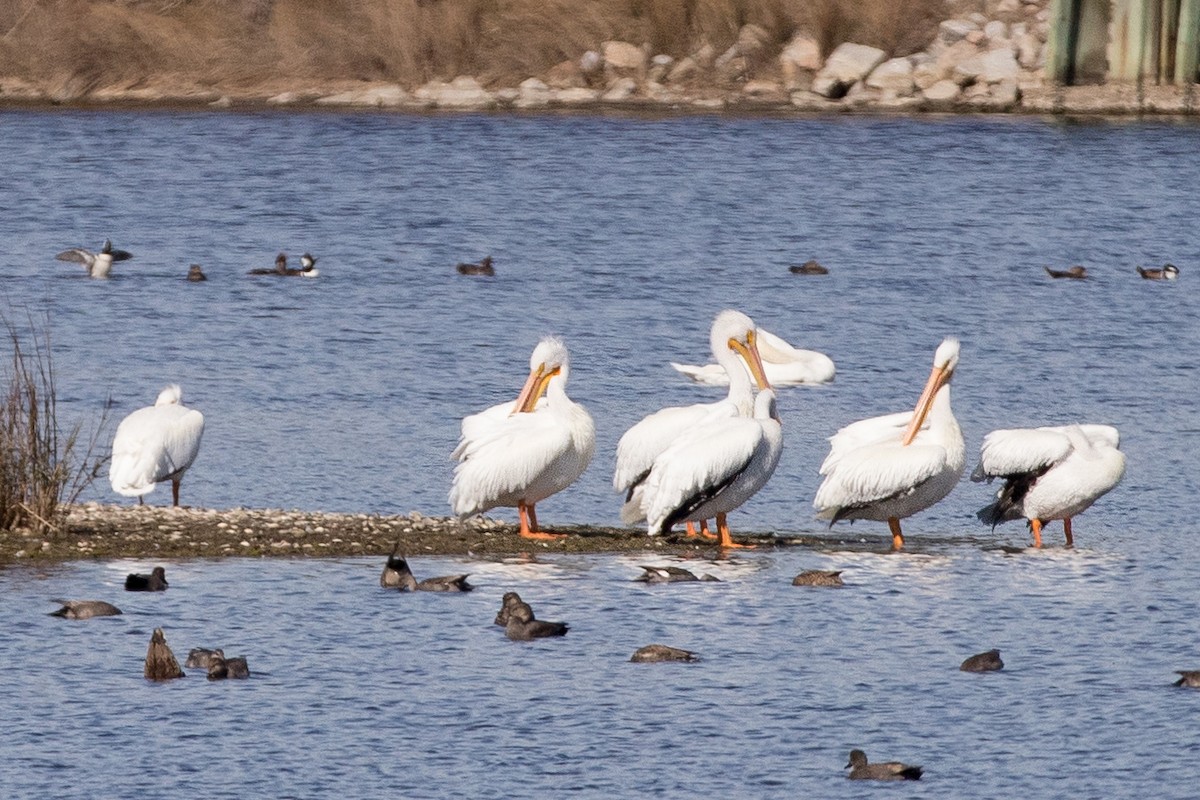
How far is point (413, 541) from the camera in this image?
492 inches

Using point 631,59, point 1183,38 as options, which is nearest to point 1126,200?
point 1183,38

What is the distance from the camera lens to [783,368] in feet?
59.3

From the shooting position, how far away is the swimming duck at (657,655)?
10.3 metres

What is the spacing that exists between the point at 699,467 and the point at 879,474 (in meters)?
1.03

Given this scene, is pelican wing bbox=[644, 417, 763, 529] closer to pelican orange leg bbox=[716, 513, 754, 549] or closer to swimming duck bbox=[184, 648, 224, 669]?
pelican orange leg bbox=[716, 513, 754, 549]

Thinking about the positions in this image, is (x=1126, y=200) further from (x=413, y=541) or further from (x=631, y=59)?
(x=413, y=541)

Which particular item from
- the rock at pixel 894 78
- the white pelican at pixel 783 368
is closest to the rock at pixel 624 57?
the rock at pixel 894 78

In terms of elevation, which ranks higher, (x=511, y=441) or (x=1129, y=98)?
(x=1129, y=98)

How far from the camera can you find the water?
9.34 metres

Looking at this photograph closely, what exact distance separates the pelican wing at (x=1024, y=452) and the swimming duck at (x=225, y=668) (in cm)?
475

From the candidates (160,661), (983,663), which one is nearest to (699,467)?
(983,663)

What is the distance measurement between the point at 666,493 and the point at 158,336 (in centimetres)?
937

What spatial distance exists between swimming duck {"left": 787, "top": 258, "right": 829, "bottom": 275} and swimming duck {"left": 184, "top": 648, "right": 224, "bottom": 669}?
51.3 ft

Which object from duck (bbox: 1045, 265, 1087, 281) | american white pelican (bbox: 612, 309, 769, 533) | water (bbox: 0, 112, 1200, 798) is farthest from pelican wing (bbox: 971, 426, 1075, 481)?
duck (bbox: 1045, 265, 1087, 281)
